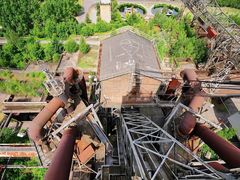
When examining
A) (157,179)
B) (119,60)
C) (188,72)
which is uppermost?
(119,60)

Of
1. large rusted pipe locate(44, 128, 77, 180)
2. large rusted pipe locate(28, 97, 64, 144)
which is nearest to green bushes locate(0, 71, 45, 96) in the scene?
large rusted pipe locate(28, 97, 64, 144)

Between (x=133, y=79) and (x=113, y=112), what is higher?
(x=133, y=79)

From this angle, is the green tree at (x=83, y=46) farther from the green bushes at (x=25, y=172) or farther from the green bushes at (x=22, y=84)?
the green bushes at (x=25, y=172)

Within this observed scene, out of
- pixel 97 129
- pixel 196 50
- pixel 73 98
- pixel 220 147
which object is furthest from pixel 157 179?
pixel 196 50

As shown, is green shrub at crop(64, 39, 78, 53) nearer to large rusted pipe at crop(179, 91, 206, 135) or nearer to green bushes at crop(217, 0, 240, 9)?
large rusted pipe at crop(179, 91, 206, 135)

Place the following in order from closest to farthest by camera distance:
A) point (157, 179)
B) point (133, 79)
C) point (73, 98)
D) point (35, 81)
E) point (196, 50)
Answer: point (157, 179) → point (73, 98) → point (133, 79) → point (35, 81) → point (196, 50)

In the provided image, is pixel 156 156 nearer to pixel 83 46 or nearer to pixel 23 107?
pixel 23 107

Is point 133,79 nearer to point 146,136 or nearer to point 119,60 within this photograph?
point 119,60

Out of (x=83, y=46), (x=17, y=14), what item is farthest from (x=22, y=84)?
(x=17, y=14)
